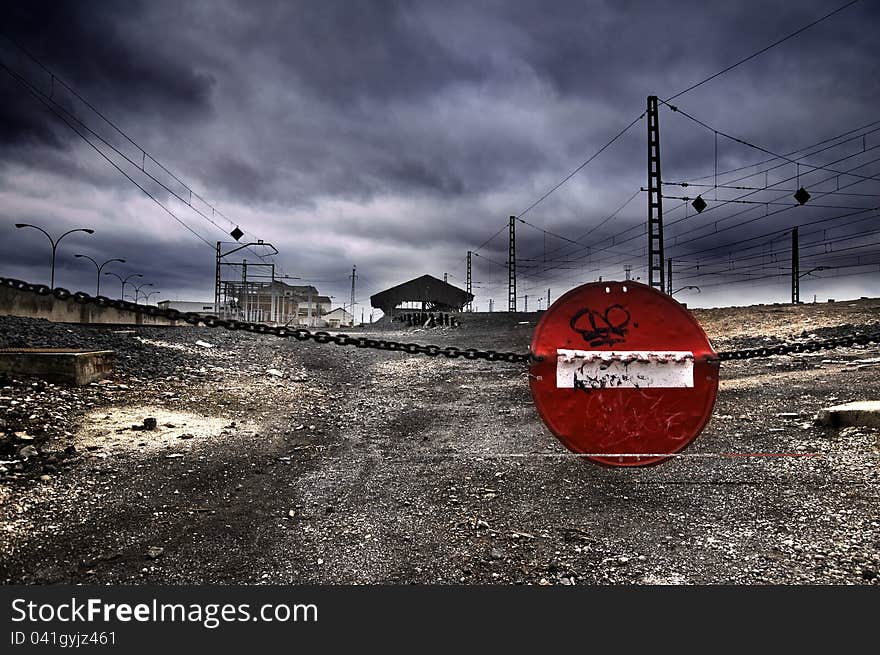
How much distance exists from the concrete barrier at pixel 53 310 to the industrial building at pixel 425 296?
29553 millimetres

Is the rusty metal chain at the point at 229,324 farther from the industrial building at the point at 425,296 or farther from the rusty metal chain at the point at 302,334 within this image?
the industrial building at the point at 425,296

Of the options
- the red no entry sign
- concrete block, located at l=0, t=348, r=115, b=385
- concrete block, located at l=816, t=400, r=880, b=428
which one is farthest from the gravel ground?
the red no entry sign

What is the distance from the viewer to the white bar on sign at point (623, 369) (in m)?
2.41

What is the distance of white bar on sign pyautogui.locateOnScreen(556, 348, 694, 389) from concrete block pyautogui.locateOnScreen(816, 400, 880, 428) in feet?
15.0

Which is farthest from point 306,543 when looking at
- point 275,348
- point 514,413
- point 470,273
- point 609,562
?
point 470,273

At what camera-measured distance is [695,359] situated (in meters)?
2.42


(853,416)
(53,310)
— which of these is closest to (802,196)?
(853,416)

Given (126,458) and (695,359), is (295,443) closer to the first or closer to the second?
(126,458)

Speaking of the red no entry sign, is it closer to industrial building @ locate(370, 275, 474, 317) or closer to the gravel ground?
the gravel ground

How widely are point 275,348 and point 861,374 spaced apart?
15274 millimetres

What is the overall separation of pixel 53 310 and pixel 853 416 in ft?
55.7

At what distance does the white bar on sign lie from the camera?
2.41 m

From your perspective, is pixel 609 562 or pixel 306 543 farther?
pixel 306 543

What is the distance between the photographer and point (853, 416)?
5.50 m
